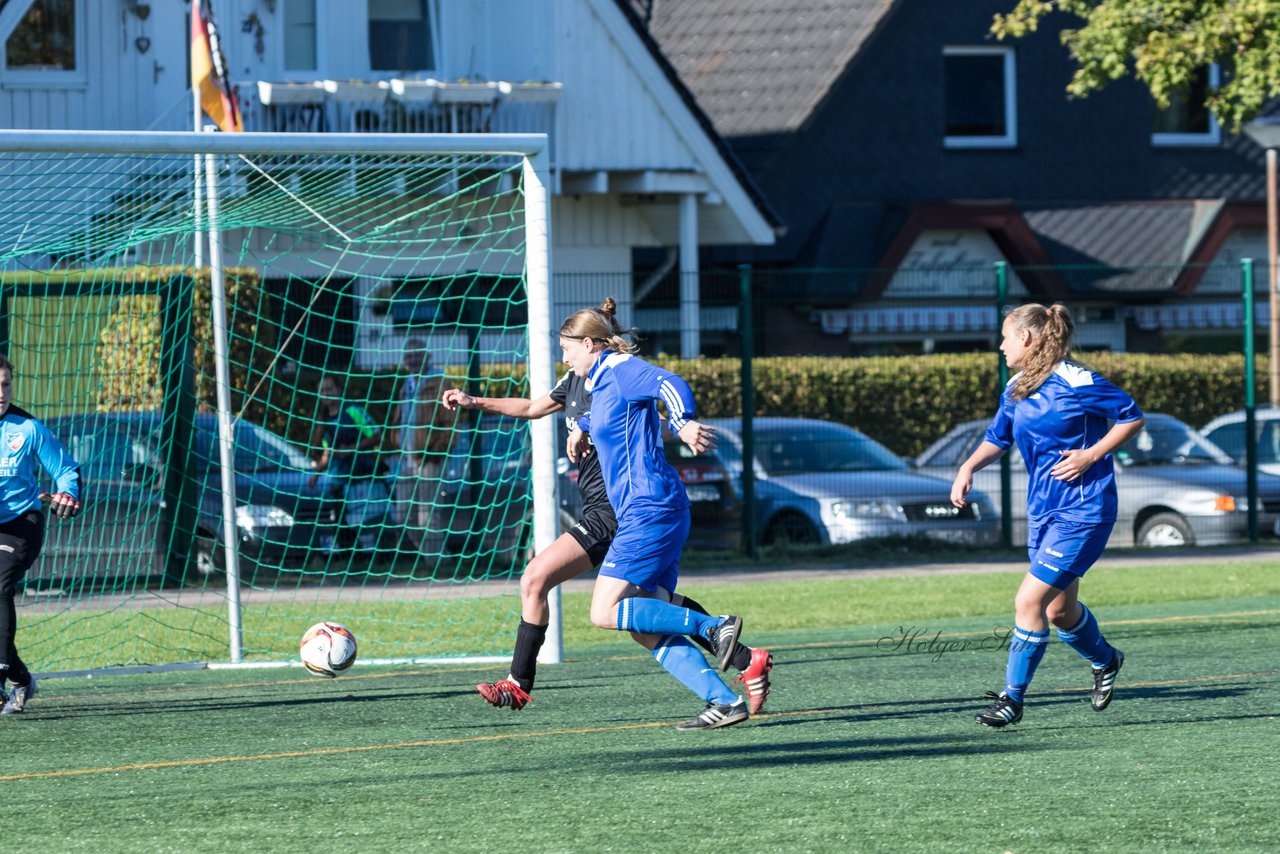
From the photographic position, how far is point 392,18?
72.2ft

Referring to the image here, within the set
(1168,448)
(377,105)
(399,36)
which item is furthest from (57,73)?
(1168,448)

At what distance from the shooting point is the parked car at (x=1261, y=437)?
1709 centimetres

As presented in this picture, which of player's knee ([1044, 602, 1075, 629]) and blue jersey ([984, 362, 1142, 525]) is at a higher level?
blue jersey ([984, 362, 1142, 525])

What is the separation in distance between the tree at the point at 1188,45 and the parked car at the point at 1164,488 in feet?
10.7

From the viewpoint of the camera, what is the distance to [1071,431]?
23.3ft

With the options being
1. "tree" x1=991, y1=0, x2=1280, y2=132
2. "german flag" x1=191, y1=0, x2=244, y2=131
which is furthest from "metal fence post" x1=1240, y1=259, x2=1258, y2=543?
"german flag" x1=191, y1=0, x2=244, y2=131

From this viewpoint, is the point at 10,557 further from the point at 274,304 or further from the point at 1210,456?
the point at 1210,456

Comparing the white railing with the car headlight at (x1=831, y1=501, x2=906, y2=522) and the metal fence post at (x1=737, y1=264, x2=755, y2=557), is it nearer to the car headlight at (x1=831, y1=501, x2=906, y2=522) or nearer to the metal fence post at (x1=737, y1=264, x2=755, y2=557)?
the metal fence post at (x1=737, y1=264, x2=755, y2=557)

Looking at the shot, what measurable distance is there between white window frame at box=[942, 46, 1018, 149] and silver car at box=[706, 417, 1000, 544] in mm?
13773

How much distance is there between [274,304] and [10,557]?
315 inches

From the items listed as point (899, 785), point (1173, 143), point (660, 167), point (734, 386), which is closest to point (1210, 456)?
point (734, 386)

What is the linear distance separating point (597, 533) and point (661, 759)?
1275 mm

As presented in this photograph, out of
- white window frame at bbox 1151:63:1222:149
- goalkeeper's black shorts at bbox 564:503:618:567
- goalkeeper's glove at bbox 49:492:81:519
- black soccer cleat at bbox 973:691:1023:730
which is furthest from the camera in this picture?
white window frame at bbox 1151:63:1222:149

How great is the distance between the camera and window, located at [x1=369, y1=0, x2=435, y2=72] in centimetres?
2188
